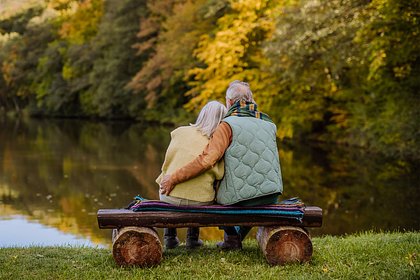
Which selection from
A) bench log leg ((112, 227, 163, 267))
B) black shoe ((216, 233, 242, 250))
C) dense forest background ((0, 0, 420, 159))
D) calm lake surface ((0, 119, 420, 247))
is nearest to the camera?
bench log leg ((112, 227, 163, 267))

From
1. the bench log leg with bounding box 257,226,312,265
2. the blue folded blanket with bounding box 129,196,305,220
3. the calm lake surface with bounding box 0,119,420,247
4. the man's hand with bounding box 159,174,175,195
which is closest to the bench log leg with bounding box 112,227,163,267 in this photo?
the blue folded blanket with bounding box 129,196,305,220

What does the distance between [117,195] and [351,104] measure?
1406 cm

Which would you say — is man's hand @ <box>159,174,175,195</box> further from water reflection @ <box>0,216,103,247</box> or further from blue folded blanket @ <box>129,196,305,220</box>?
water reflection @ <box>0,216,103,247</box>

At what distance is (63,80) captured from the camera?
2238 inches

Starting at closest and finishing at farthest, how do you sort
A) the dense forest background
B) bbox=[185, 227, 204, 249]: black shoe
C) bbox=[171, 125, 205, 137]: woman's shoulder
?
1. bbox=[171, 125, 205, 137]: woman's shoulder
2. bbox=[185, 227, 204, 249]: black shoe
3. the dense forest background

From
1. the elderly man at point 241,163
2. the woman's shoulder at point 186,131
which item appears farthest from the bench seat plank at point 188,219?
the woman's shoulder at point 186,131

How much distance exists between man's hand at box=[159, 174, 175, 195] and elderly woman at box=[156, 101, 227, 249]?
4 cm

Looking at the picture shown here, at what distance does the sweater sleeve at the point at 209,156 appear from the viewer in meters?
5.62

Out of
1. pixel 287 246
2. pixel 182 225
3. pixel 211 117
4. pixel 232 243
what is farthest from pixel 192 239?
pixel 211 117

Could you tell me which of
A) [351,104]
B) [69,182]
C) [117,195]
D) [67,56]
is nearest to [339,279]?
[117,195]

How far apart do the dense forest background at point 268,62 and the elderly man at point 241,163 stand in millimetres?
Answer: 10934

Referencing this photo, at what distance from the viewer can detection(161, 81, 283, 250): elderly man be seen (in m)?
5.62

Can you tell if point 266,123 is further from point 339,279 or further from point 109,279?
point 109,279

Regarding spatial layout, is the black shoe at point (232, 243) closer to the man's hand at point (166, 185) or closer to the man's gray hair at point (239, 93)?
the man's hand at point (166, 185)
